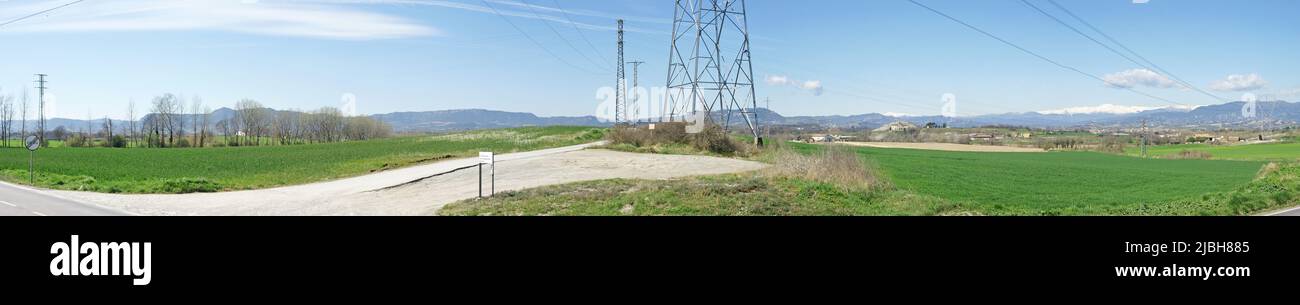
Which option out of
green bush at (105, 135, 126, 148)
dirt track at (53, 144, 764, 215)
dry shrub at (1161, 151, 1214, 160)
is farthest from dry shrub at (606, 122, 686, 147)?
green bush at (105, 135, 126, 148)

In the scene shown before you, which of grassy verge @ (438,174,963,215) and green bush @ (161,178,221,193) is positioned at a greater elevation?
grassy verge @ (438,174,963,215)

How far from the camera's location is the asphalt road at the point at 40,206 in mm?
19688

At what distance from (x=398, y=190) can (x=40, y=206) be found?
10160mm

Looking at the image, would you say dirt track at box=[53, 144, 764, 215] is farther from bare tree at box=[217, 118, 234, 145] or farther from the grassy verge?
bare tree at box=[217, 118, 234, 145]

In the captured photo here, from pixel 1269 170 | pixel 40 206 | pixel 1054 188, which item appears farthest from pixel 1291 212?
pixel 40 206

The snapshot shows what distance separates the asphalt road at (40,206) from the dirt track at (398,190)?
641 mm

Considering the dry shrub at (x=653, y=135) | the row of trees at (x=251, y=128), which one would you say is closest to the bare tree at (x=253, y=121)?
the row of trees at (x=251, y=128)

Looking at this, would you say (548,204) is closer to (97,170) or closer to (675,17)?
(675,17)

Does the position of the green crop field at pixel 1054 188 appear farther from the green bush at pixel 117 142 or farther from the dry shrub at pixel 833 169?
the green bush at pixel 117 142

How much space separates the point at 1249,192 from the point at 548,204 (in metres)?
24.7

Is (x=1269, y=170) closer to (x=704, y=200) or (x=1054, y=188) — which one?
(x=1054, y=188)

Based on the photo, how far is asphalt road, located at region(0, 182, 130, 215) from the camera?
19688 mm

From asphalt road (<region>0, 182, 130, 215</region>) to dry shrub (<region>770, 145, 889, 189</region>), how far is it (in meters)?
18.9

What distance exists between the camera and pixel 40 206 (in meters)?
21.3
